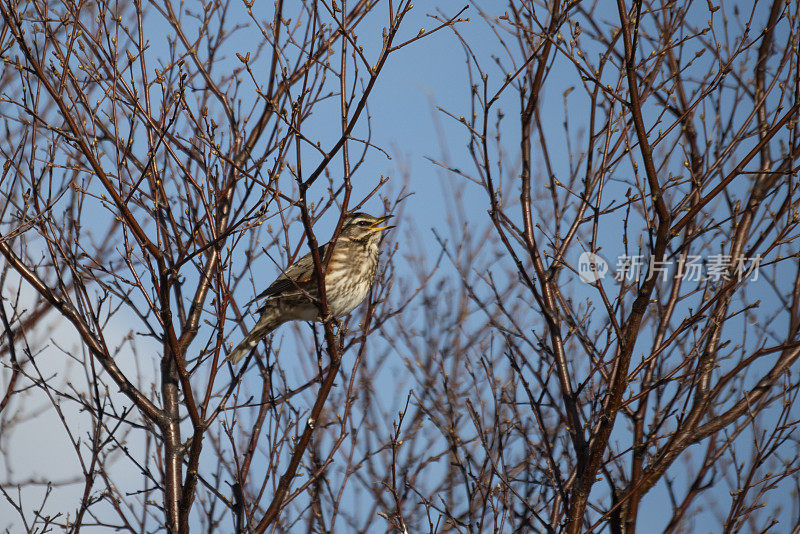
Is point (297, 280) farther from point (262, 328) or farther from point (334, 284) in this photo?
point (262, 328)

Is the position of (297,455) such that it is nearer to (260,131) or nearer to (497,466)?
(497,466)

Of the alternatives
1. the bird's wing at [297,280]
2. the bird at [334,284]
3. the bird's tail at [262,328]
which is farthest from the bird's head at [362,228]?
the bird's tail at [262,328]

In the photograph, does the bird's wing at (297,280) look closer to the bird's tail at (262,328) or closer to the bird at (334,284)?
the bird at (334,284)

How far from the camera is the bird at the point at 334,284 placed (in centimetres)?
747

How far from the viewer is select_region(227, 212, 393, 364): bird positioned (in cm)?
747

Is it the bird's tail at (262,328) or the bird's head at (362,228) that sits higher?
the bird's head at (362,228)

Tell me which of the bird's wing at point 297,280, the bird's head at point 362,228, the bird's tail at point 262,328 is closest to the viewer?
the bird's wing at point 297,280

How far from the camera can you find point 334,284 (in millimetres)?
7727

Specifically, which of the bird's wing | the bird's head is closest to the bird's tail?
the bird's wing

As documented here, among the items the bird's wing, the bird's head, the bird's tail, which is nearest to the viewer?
the bird's wing

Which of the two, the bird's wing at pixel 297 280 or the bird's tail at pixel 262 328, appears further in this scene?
the bird's tail at pixel 262 328

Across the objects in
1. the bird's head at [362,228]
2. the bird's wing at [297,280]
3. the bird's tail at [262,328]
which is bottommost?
the bird's tail at [262,328]

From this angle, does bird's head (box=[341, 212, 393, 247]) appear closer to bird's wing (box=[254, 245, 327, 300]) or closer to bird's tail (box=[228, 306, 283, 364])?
bird's wing (box=[254, 245, 327, 300])

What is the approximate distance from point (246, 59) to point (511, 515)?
3412 mm
